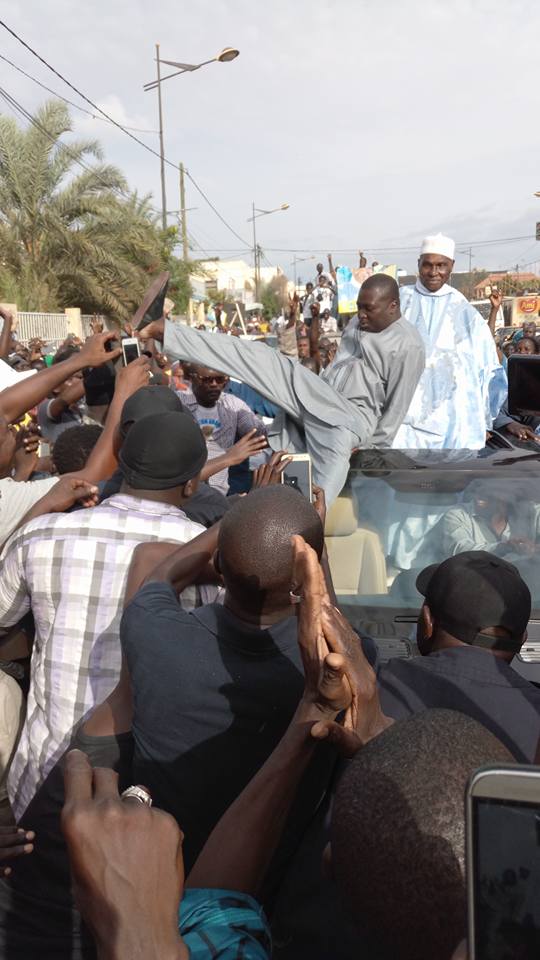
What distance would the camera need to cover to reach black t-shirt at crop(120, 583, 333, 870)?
1733mm

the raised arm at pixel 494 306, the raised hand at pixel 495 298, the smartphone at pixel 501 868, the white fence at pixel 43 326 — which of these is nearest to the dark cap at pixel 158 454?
the smartphone at pixel 501 868

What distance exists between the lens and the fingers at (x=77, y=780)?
121cm

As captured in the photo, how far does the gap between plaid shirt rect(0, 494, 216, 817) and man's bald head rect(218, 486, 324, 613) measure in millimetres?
577

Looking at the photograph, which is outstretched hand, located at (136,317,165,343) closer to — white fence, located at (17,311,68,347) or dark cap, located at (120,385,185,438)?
dark cap, located at (120,385,185,438)

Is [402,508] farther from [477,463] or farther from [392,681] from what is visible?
[392,681]

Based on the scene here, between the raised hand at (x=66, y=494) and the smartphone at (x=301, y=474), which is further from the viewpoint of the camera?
the smartphone at (x=301, y=474)

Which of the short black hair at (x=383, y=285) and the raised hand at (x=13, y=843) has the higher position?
the short black hair at (x=383, y=285)

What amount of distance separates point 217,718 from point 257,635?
0.18 metres

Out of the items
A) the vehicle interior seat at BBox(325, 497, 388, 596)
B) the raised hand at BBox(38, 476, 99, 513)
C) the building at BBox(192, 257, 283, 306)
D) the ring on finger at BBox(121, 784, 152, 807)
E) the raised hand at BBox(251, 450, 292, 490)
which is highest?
the building at BBox(192, 257, 283, 306)

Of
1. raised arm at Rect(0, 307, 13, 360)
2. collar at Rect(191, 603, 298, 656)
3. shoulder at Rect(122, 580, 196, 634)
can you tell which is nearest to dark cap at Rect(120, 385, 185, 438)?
shoulder at Rect(122, 580, 196, 634)

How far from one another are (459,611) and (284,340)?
7.33 meters

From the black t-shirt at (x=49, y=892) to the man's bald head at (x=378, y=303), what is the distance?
287 cm

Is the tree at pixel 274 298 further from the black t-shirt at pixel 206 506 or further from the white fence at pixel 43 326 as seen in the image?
the black t-shirt at pixel 206 506

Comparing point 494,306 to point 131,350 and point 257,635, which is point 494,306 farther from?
point 257,635
